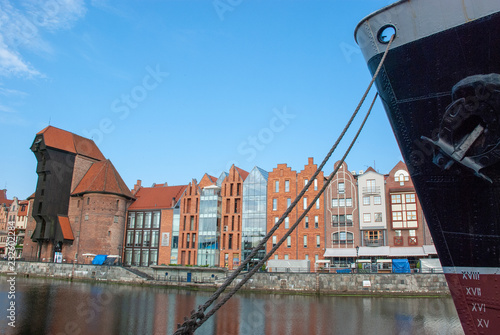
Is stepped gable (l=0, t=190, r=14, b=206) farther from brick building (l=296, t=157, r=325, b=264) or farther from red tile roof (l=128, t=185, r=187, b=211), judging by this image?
brick building (l=296, t=157, r=325, b=264)

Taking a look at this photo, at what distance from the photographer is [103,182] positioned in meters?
59.2

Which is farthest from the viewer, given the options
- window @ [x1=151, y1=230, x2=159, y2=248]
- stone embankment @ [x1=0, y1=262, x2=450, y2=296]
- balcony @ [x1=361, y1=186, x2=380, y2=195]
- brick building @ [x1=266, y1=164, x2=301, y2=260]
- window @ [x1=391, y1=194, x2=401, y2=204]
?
window @ [x1=151, y1=230, x2=159, y2=248]

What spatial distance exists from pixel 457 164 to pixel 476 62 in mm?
1639

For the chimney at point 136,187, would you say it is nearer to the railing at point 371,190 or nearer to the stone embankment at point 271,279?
the stone embankment at point 271,279

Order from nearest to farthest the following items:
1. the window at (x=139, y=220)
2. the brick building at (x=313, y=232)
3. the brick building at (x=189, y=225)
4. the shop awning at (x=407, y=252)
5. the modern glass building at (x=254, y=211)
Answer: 1. the shop awning at (x=407, y=252)
2. the brick building at (x=313, y=232)
3. the modern glass building at (x=254, y=211)
4. the brick building at (x=189, y=225)
5. the window at (x=139, y=220)

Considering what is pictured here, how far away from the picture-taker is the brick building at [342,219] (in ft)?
148

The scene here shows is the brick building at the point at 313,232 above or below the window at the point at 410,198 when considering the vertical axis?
below

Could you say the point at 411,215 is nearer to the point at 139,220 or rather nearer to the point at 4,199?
the point at 139,220

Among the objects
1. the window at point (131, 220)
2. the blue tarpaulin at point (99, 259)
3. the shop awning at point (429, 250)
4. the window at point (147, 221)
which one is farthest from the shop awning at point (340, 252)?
the window at point (131, 220)

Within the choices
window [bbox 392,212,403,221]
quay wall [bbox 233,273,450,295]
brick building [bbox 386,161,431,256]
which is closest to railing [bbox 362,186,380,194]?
brick building [bbox 386,161,431,256]

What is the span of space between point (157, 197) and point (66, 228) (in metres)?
13.3

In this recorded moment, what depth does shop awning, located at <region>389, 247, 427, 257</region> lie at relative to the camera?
41.1 meters

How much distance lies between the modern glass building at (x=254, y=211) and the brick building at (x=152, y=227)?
1069 centimetres

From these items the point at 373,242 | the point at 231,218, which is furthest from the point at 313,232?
the point at 231,218
